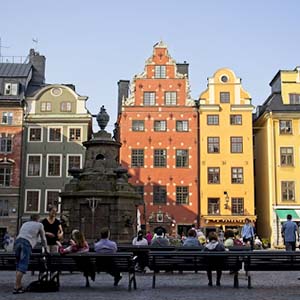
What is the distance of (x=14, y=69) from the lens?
50531mm

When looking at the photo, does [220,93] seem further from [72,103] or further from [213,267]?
[213,267]

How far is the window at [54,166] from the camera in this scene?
4641 cm

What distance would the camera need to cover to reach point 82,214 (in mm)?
21141

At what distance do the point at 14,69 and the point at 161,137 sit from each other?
48.7 ft

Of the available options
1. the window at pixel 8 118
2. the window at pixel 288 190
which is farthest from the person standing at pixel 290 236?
the window at pixel 8 118

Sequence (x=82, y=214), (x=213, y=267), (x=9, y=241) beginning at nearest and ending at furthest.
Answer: (x=213, y=267) → (x=82, y=214) → (x=9, y=241)

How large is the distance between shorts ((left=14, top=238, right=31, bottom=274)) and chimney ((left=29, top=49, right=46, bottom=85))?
137 ft

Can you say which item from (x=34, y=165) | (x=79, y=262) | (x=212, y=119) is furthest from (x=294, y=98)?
(x=79, y=262)

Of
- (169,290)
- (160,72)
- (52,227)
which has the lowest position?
(169,290)

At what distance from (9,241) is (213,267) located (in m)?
27.6

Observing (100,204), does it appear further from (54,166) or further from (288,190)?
(288,190)

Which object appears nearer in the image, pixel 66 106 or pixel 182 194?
pixel 182 194

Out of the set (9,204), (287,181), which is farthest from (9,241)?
(287,181)

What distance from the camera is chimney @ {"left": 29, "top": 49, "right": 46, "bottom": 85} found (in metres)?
51.9
